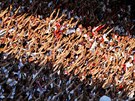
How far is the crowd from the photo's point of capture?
264 cm

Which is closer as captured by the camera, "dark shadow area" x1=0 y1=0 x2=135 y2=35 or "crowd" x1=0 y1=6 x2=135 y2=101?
"crowd" x1=0 y1=6 x2=135 y2=101

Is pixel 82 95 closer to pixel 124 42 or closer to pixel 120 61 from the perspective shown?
pixel 120 61

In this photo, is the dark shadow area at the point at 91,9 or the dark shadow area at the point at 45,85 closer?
the dark shadow area at the point at 45,85

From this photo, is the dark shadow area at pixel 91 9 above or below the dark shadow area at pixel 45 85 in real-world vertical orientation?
above

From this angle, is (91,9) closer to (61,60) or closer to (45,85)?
(61,60)

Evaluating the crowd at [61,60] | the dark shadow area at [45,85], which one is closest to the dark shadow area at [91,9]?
the crowd at [61,60]

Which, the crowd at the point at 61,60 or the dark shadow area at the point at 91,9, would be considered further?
the dark shadow area at the point at 91,9

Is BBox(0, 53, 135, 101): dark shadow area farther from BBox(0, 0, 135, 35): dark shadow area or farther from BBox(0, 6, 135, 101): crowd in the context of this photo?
BBox(0, 0, 135, 35): dark shadow area

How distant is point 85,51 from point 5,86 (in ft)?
2.80

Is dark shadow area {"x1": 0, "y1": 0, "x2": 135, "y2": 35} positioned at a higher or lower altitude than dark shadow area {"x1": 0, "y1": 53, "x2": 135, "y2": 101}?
higher

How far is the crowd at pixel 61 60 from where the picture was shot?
104 inches

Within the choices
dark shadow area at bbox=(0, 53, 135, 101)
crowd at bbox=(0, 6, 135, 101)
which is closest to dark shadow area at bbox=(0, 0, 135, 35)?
crowd at bbox=(0, 6, 135, 101)

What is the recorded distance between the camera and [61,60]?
9.40ft

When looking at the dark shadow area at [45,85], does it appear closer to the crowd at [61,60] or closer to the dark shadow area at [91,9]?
the crowd at [61,60]
